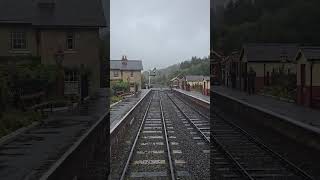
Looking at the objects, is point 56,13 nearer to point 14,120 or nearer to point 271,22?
point 271,22

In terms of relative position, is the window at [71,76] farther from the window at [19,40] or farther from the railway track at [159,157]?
the railway track at [159,157]

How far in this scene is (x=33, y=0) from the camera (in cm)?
3916

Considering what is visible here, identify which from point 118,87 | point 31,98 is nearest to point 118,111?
point 31,98

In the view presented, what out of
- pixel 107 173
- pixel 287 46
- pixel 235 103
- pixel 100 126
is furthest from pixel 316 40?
pixel 107 173

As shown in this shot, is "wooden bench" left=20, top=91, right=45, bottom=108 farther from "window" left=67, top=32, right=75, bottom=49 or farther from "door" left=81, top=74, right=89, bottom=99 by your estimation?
"window" left=67, top=32, right=75, bottom=49

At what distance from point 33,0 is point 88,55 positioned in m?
7.75

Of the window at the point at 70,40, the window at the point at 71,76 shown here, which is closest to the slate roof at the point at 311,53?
the window at the point at 71,76

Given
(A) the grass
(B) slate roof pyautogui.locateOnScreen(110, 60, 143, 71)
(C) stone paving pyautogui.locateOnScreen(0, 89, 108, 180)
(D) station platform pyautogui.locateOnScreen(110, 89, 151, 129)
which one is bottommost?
(D) station platform pyautogui.locateOnScreen(110, 89, 151, 129)

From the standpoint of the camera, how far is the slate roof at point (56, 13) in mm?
35531

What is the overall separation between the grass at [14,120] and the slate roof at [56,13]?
625 inches

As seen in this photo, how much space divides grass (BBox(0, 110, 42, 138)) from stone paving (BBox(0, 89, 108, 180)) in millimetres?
398

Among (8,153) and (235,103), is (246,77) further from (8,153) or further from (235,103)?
(8,153)

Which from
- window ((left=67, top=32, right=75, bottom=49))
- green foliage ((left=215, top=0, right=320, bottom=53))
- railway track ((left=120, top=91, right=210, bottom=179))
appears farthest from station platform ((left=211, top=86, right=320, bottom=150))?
window ((left=67, top=32, right=75, bottom=49))

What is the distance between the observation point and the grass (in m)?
16.3
